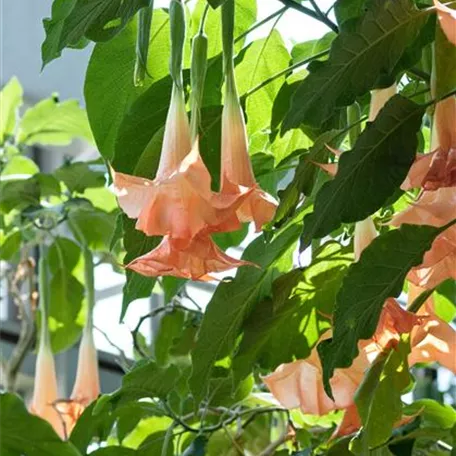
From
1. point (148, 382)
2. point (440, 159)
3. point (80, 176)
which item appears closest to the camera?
point (440, 159)

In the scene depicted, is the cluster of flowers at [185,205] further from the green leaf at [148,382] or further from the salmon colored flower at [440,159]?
the green leaf at [148,382]

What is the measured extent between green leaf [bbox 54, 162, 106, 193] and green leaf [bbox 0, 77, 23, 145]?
6.7 inches

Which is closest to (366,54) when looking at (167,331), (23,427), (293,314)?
(293,314)

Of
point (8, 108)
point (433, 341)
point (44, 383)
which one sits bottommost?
point (44, 383)

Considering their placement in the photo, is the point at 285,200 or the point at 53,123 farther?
the point at 53,123

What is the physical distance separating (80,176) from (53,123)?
17 cm

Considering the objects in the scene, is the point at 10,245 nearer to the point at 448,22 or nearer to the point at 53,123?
the point at 53,123

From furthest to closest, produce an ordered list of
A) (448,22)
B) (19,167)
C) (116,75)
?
(19,167) < (116,75) < (448,22)

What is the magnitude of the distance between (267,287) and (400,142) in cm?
23

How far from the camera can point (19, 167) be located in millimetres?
1590

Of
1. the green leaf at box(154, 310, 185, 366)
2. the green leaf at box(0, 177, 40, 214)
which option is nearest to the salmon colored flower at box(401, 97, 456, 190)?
the green leaf at box(154, 310, 185, 366)

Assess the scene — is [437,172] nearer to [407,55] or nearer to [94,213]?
[407,55]

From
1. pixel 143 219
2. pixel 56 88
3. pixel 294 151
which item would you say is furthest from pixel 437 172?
pixel 56 88

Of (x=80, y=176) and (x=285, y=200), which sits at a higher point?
(x=285, y=200)
